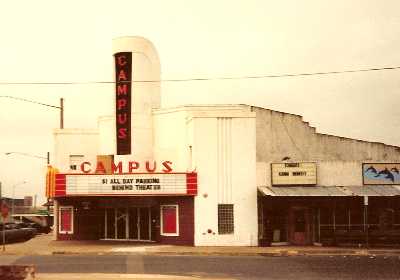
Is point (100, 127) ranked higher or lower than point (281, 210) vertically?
higher

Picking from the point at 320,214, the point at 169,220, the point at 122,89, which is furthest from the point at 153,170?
the point at 320,214

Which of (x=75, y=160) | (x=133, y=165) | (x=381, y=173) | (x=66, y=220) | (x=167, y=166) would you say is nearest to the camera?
(x=381, y=173)

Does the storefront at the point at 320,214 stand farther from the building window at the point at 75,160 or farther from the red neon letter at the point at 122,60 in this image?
the building window at the point at 75,160

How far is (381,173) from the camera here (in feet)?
110

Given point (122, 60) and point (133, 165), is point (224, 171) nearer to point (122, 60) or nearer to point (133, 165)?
point (133, 165)

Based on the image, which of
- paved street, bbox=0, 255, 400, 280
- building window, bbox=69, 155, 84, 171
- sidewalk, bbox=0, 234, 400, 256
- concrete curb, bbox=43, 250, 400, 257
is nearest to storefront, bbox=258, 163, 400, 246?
sidewalk, bbox=0, 234, 400, 256

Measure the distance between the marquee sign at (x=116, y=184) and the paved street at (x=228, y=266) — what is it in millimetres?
6259

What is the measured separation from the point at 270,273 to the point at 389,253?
10.7 m

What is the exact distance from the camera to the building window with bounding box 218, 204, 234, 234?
33156mm

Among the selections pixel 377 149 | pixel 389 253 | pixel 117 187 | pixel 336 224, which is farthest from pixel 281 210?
pixel 377 149

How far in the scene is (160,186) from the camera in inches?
1326

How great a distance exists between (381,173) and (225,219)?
8816 millimetres

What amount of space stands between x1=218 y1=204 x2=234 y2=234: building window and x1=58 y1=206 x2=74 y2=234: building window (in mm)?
10149

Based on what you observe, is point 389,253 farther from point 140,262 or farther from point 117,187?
point 117,187
